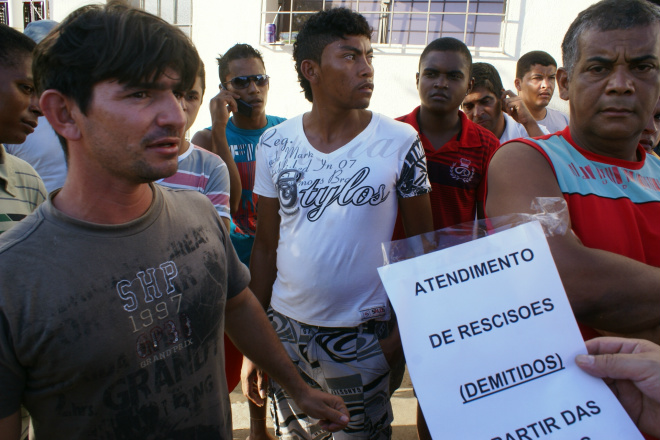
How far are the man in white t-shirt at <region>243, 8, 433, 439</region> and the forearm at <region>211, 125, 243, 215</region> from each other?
0.91 metres

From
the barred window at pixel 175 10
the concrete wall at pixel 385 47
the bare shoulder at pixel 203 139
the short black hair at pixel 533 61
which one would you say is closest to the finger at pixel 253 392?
the bare shoulder at pixel 203 139

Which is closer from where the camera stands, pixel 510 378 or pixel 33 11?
pixel 510 378

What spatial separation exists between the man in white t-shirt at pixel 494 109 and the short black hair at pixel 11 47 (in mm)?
3043

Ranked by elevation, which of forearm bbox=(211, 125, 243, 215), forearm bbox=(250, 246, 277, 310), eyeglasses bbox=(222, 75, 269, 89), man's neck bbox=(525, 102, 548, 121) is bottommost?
forearm bbox=(250, 246, 277, 310)

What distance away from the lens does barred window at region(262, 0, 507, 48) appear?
9.08 m

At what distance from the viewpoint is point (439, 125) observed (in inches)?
121

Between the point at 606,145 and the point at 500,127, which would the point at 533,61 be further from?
the point at 606,145

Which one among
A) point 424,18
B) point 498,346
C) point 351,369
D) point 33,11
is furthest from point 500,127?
point 33,11

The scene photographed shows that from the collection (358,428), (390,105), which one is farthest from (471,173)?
(390,105)

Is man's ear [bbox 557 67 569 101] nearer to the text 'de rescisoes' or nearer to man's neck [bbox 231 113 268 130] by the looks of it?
the text 'de rescisoes'

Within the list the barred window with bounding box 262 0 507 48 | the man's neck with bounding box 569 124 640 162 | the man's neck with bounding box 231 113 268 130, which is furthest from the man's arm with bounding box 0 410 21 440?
the barred window with bounding box 262 0 507 48

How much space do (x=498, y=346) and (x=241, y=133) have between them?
3.09 m

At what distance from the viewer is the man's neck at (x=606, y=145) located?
5.06 ft

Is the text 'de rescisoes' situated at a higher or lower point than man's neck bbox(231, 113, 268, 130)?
lower
